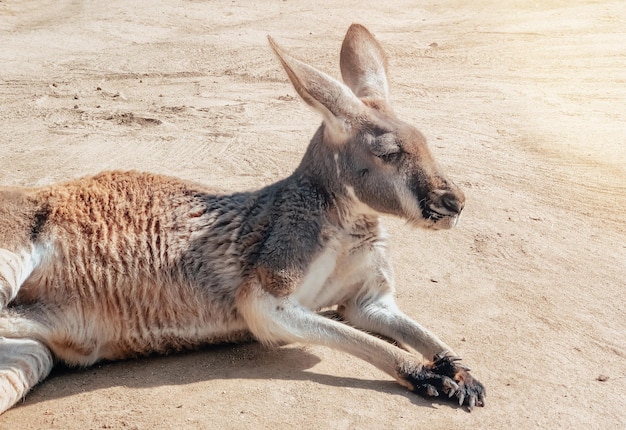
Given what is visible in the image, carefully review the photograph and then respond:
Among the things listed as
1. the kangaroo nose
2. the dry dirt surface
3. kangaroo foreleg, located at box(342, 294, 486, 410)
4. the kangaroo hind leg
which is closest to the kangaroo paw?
kangaroo foreleg, located at box(342, 294, 486, 410)

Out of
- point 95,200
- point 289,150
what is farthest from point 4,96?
point 95,200

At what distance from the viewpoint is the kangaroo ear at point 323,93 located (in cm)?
514

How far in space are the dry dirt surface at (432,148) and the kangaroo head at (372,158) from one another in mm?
1025

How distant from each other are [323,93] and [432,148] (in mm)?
3778

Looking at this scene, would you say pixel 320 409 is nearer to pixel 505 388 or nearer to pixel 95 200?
pixel 505 388

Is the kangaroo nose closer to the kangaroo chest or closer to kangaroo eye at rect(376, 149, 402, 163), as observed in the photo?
kangaroo eye at rect(376, 149, 402, 163)

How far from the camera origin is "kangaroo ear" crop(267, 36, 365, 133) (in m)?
5.14

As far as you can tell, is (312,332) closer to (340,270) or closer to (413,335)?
(340,270)

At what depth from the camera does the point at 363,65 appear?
6.25 metres

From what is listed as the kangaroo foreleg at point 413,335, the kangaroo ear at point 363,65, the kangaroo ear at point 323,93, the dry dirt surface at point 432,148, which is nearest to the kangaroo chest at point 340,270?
the kangaroo foreleg at point 413,335

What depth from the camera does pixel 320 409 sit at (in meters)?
4.70

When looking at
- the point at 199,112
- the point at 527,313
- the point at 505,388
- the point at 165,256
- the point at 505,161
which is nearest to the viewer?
the point at 505,388

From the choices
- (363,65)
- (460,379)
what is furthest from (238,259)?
(363,65)

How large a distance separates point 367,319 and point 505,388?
3.37 feet
